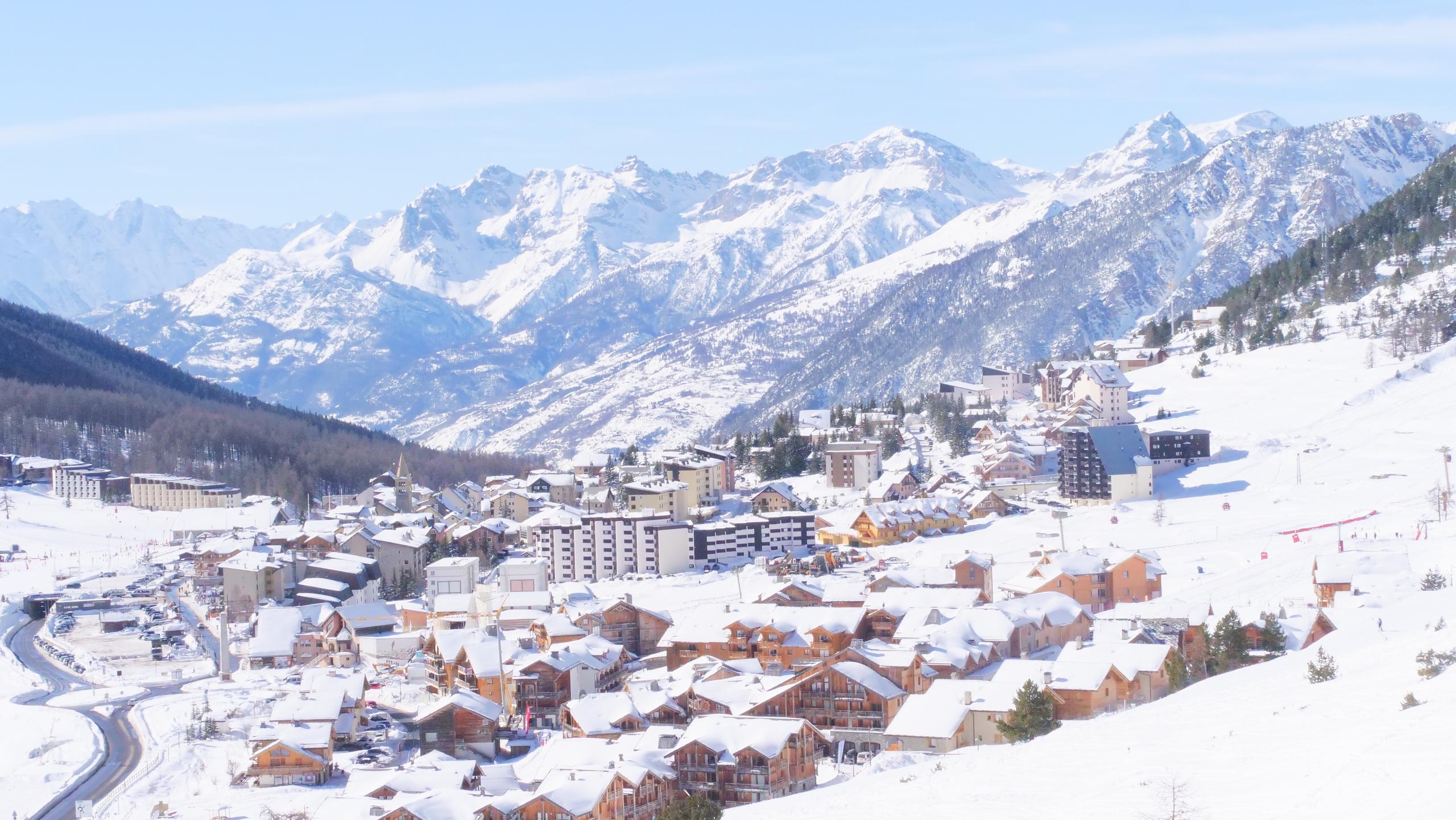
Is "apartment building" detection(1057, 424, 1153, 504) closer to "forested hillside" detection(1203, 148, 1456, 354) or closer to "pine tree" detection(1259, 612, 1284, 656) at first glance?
"forested hillside" detection(1203, 148, 1456, 354)

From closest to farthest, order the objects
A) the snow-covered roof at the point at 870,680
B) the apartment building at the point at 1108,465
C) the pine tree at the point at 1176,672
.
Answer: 1. the pine tree at the point at 1176,672
2. the snow-covered roof at the point at 870,680
3. the apartment building at the point at 1108,465

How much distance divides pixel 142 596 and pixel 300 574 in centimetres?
777

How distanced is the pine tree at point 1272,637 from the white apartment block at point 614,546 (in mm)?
40995

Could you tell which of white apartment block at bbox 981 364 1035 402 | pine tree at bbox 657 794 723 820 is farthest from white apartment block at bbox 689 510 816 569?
white apartment block at bbox 981 364 1035 402

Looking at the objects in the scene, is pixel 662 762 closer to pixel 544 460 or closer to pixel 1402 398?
pixel 1402 398

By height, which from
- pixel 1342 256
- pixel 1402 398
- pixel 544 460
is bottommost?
pixel 544 460

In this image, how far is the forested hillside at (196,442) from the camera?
5404 inches

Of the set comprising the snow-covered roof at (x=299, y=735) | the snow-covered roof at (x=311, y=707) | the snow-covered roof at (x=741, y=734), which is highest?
the snow-covered roof at (x=741, y=734)

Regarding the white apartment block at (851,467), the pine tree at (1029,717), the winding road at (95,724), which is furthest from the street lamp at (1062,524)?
the winding road at (95,724)

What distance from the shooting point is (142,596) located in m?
83.0

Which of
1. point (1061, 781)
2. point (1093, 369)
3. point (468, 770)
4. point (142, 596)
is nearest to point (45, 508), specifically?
point (142, 596)

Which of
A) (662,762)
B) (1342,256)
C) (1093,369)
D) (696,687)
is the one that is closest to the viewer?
(662,762)

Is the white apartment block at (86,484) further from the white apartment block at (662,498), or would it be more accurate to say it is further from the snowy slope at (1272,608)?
the snowy slope at (1272,608)

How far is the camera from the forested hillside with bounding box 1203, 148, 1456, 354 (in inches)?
4697
